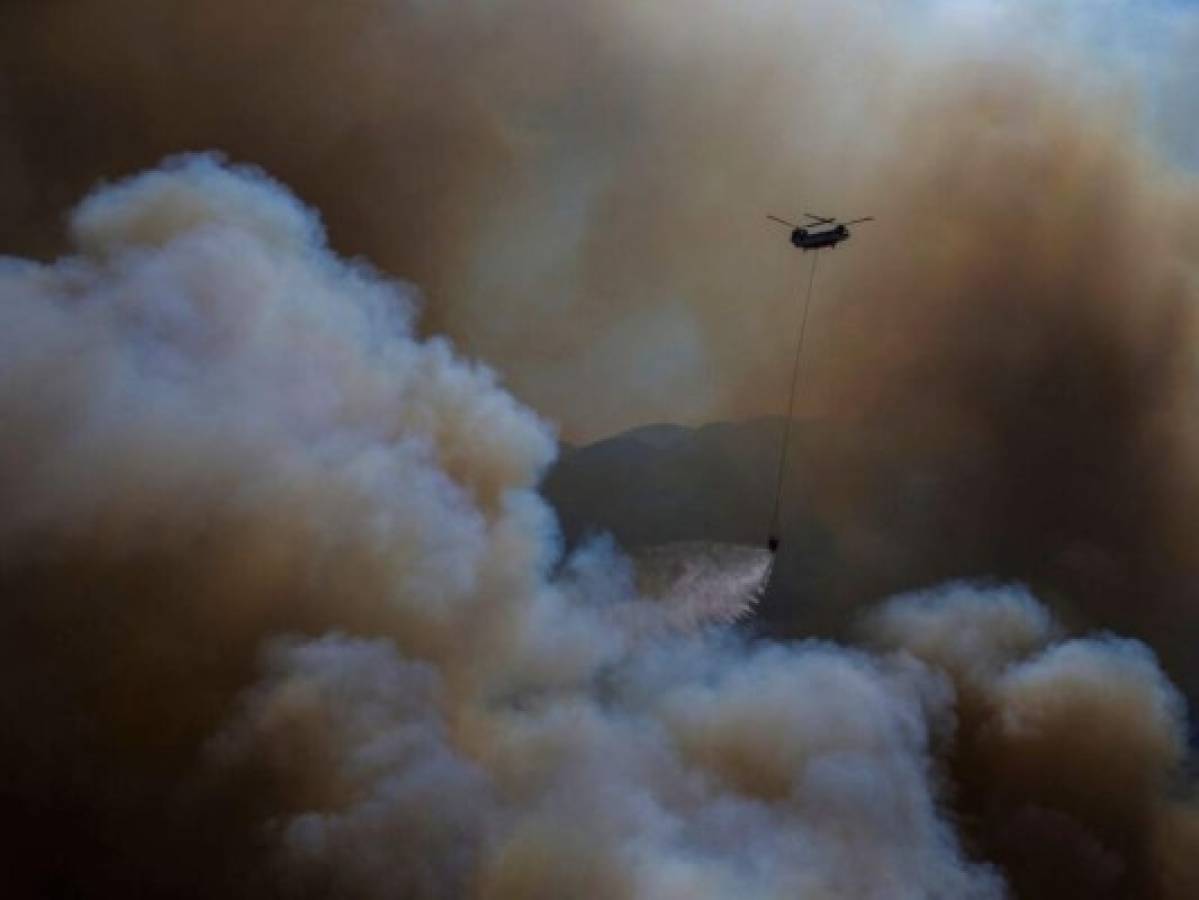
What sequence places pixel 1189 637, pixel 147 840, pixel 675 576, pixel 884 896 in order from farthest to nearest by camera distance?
pixel 1189 637 → pixel 675 576 → pixel 884 896 → pixel 147 840

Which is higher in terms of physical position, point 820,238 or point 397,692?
point 820,238

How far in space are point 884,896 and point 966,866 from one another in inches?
95.8

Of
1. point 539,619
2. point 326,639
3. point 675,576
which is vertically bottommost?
point 326,639

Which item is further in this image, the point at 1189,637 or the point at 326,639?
the point at 1189,637

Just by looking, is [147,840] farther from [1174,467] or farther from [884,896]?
[1174,467]

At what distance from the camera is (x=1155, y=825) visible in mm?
23438

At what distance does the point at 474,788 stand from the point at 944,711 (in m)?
9.75

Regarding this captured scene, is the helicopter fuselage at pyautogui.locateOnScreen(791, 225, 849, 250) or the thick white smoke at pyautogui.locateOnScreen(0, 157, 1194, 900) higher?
the helicopter fuselage at pyautogui.locateOnScreen(791, 225, 849, 250)

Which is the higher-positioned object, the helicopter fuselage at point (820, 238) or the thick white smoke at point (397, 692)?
the helicopter fuselage at point (820, 238)

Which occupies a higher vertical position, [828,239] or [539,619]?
[828,239]

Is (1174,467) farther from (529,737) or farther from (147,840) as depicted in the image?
(147,840)

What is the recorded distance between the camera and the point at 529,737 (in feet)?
69.6

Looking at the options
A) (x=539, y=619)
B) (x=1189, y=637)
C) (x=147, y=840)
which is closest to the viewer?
(x=147, y=840)

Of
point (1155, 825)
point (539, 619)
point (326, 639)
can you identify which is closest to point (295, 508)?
point (326, 639)
